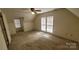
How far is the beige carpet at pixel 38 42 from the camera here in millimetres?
973

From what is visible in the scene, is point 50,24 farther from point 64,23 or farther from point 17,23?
point 17,23

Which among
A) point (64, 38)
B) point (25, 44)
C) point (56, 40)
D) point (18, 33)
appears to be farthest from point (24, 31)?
point (64, 38)

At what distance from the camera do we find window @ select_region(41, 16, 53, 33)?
110cm

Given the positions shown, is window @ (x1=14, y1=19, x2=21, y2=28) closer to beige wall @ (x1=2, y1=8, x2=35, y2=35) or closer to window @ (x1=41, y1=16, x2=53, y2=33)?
beige wall @ (x1=2, y1=8, x2=35, y2=35)

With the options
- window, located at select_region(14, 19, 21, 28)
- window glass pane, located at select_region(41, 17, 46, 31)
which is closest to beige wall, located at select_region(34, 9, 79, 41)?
window glass pane, located at select_region(41, 17, 46, 31)

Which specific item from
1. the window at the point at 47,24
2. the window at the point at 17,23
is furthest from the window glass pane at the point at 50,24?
the window at the point at 17,23

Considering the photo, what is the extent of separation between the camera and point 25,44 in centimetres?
102

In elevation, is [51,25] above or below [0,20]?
below

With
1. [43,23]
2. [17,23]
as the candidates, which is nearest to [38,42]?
[43,23]

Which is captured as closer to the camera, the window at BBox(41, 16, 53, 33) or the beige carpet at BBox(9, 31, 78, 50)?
the beige carpet at BBox(9, 31, 78, 50)

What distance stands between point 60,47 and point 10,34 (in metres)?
0.70

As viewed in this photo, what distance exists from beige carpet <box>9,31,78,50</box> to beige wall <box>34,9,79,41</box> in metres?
0.09

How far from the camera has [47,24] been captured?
1.12 metres
